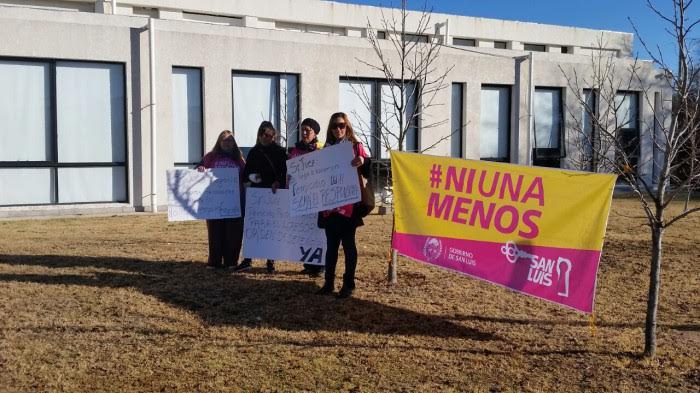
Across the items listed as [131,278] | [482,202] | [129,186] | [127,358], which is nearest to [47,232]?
[129,186]

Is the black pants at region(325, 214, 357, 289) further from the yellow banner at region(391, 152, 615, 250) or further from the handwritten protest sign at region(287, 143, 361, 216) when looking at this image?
the yellow banner at region(391, 152, 615, 250)

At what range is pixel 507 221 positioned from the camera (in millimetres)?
5324

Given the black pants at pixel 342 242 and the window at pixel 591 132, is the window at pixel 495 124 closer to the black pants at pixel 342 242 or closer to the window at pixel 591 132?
the window at pixel 591 132

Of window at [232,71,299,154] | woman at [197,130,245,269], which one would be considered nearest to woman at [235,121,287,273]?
woman at [197,130,245,269]

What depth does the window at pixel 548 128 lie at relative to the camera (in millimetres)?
19125

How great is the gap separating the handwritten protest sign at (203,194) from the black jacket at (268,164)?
1.04ft

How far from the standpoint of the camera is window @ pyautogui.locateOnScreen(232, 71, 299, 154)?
15359mm

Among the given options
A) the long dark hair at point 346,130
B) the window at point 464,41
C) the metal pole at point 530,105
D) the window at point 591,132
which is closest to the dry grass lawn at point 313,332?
the long dark hair at point 346,130

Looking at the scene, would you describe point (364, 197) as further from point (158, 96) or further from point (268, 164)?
point (158, 96)

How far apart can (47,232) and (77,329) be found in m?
6.30

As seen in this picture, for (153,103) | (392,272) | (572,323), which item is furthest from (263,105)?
(572,323)

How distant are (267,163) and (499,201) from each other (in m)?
2.83

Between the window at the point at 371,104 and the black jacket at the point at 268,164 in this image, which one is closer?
the black jacket at the point at 268,164

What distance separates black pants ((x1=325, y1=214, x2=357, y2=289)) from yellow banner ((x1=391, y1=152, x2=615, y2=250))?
481mm
